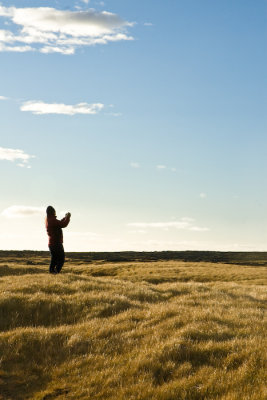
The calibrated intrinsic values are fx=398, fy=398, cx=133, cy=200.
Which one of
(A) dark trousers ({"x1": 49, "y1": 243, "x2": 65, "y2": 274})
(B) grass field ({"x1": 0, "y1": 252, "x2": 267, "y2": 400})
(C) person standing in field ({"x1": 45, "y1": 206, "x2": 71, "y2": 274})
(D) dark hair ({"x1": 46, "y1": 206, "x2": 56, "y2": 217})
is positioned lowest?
(B) grass field ({"x1": 0, "y1": 252, "x2": 267, "y2": 400})

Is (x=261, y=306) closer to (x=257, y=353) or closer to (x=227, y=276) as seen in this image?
(x=257, y=353)

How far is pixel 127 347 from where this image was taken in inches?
416

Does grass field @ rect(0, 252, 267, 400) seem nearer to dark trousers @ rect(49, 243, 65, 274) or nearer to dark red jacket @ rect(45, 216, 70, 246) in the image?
dark trousers @ rect(49, 243, 65, 274)

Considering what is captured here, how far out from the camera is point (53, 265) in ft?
74.9

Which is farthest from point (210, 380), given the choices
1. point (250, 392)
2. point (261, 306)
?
point (261, 306)

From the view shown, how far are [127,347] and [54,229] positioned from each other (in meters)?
11.8

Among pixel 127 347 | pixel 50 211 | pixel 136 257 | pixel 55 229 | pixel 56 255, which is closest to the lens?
pixel 127 347

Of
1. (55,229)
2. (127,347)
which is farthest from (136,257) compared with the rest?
(127,347)

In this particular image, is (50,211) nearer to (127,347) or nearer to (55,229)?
(55,229)

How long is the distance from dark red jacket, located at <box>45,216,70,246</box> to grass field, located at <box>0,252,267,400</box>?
4038 mm

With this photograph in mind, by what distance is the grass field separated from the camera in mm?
8391

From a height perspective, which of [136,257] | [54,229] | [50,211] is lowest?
[136,257]

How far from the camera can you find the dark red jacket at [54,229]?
21.2 meters

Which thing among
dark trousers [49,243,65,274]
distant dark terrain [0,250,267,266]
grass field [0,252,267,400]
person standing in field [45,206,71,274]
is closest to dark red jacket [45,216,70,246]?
person standing in field [45,206,71,274]
